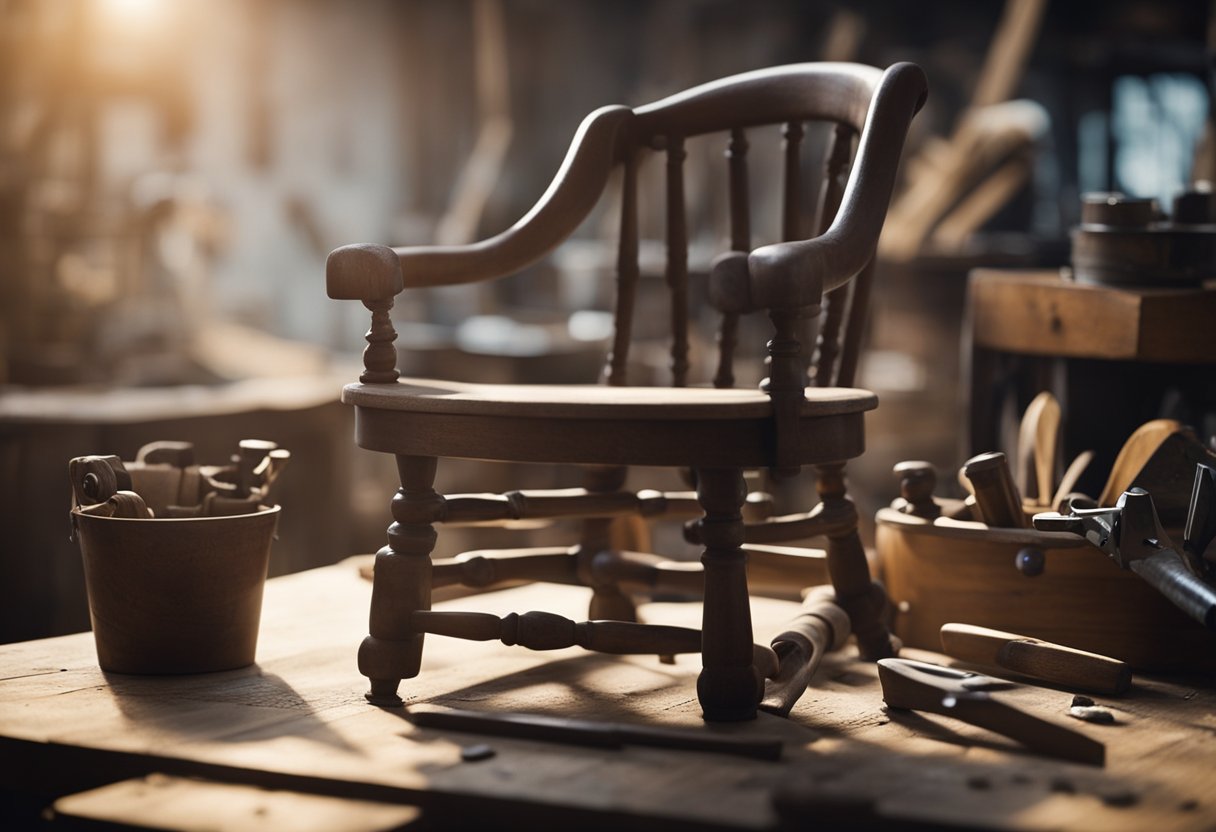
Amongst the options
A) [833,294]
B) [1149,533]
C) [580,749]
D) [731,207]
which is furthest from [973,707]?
[731,207]

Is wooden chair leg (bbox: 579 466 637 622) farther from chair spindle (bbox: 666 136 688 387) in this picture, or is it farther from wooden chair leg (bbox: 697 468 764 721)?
wooden chair leg (bbox: 697 468 764 721)

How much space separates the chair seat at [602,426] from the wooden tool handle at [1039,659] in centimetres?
45

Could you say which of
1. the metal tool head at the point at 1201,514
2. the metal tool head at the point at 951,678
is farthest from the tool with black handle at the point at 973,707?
the metal tool head at the point at 1201,514

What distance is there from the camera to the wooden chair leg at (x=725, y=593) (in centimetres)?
202

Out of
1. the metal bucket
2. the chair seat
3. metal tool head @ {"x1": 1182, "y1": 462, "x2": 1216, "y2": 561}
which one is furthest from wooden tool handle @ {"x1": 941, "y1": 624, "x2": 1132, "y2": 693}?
the metal bucket

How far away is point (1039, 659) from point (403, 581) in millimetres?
978

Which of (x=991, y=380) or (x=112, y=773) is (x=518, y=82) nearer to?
(x=991, y=380)

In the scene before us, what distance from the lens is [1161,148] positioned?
11.6m

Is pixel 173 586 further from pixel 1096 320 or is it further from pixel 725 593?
pixel 1096 320

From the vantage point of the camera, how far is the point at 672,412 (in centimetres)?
195

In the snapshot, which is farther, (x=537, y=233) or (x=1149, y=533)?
(x=537, y=233)

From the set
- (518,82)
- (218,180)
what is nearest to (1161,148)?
(518,82)

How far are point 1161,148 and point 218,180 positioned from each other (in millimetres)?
7157

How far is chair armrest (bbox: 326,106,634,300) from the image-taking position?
245 cm
